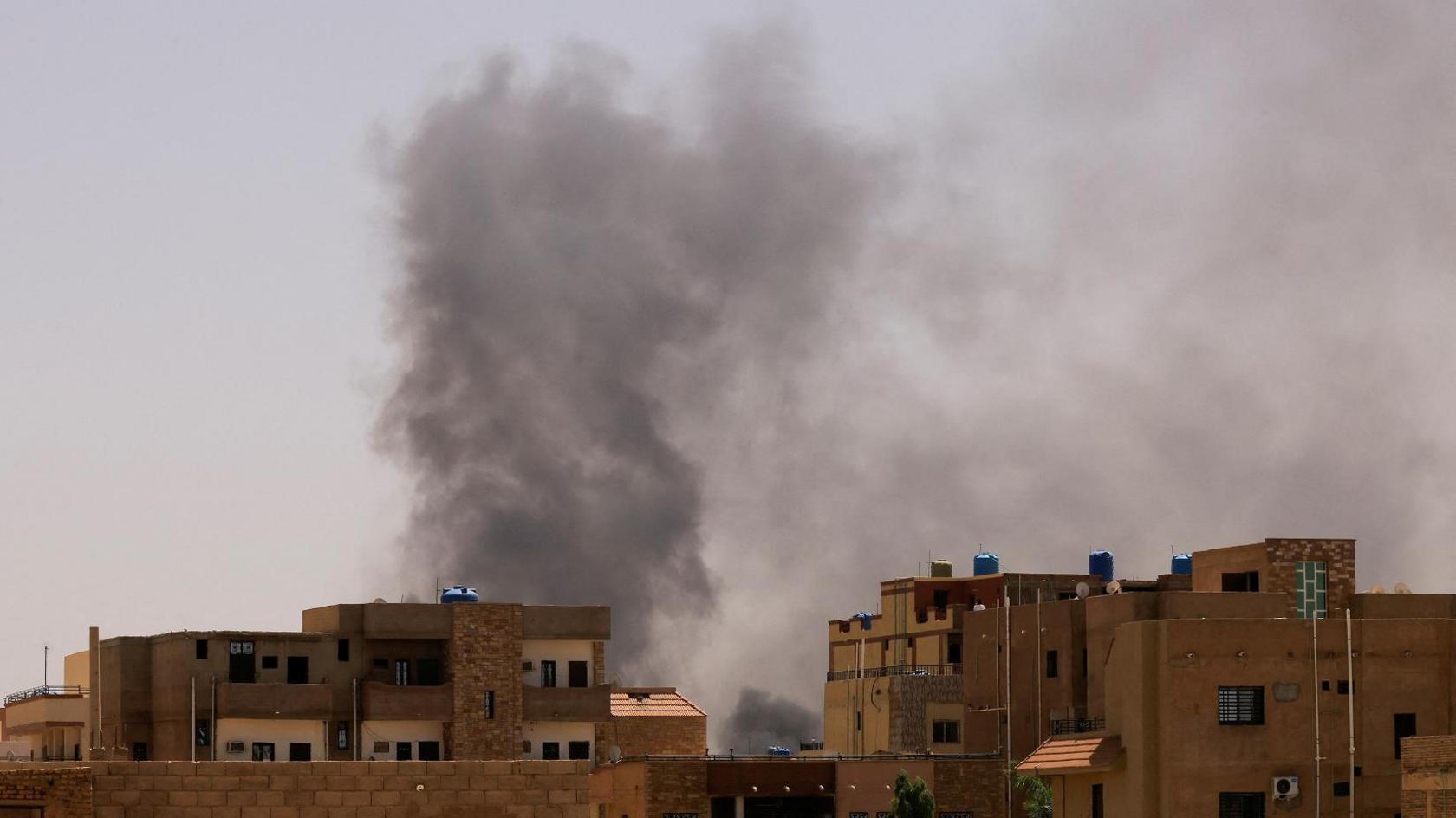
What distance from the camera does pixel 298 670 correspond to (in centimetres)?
11225

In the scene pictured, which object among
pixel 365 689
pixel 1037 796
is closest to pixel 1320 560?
pixel 1037 796

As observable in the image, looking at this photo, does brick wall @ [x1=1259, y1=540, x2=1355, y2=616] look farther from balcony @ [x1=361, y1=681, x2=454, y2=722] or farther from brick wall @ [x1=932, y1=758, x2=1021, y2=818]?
balcony @ [x1=361, y1=681, x2=454, y2=722]

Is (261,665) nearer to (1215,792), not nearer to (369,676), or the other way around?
(369,676)

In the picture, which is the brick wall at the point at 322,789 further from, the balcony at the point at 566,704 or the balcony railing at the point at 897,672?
the balcony railing at the point at 897,672

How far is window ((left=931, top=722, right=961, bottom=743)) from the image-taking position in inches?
5236

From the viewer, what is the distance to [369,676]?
373 ft

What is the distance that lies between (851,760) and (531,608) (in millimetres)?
17030

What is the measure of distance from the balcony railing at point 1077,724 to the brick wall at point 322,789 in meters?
55.6

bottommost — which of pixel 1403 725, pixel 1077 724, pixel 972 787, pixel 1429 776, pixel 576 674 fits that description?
pixel 1429 776

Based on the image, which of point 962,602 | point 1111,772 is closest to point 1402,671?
point 1111,772

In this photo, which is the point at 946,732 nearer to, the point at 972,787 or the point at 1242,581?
the point at 972,787

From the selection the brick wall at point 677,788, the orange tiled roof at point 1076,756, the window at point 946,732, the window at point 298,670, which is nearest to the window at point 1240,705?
the orange tiled roof at point 1076,756

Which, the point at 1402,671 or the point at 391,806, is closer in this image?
the point at 391,806

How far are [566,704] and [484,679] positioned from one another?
14.0 feet
